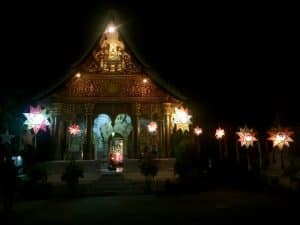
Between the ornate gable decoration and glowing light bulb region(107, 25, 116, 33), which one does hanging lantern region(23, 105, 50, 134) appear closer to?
the ornate gable decoration

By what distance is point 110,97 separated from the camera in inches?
739

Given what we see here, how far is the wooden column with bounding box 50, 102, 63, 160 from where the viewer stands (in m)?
18.0

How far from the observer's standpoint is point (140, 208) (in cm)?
987

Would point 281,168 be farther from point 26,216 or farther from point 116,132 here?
point 26,216

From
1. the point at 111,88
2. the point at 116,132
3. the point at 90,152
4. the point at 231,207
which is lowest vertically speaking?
the point at 231,207

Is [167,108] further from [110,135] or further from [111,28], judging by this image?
[111,28]

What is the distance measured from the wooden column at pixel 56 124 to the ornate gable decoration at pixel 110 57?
2928mm

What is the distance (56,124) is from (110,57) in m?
5.44

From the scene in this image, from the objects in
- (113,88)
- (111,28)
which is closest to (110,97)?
(113,88)

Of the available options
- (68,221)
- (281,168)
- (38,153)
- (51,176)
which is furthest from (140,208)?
(281,168)

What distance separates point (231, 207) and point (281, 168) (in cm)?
964

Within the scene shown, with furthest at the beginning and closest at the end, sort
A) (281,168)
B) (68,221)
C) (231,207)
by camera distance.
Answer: (281,168) < (231,207) < (68,221)

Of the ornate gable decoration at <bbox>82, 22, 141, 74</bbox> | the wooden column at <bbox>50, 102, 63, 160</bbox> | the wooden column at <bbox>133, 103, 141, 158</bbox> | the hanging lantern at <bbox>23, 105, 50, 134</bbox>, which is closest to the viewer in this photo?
the hanging lantern at <bbox>23, 105, 50, 134</bbox>

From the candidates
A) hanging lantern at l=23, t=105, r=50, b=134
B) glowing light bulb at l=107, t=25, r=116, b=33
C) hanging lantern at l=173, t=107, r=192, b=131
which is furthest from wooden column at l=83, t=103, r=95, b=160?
hanging lantern at l=173, t=107, r=192, b=131
